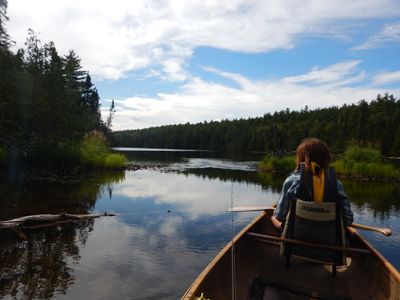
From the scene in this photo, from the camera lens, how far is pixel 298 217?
12.7 feet

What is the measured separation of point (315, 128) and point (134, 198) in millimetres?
89616

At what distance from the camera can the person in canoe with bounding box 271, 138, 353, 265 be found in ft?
12.1

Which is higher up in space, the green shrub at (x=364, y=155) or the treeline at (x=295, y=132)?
the treeline at (x=295, y=132)

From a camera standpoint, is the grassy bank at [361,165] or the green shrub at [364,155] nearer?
the grassy bank at [361,165]

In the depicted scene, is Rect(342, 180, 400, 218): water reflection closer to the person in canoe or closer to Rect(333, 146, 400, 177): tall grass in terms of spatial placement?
Rect(333, 146, 400, 177): tall grass

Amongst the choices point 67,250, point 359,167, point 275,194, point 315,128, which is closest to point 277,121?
point 315,128

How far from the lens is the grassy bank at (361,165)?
2400cm

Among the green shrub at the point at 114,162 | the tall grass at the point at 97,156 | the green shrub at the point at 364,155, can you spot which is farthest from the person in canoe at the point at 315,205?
the green shrub at the point at 364,155

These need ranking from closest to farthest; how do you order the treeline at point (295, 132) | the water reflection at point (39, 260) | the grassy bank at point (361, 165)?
the water reflection at point (39, 260) → the grassy bank at point (361, 165) → the treeline at point (295, 132)

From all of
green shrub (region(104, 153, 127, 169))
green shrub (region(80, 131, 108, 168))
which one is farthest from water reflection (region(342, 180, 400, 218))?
green shrub (region(80, 131, 108, 168))

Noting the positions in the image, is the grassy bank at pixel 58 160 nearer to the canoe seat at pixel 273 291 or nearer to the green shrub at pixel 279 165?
the green shrub at pixel 279 165

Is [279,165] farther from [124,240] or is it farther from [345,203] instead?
[345,203]

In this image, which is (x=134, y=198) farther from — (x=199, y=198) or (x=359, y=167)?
(x=359, y=167)

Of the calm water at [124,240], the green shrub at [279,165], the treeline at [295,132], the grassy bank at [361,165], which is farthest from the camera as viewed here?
the treeline at [295,132]
